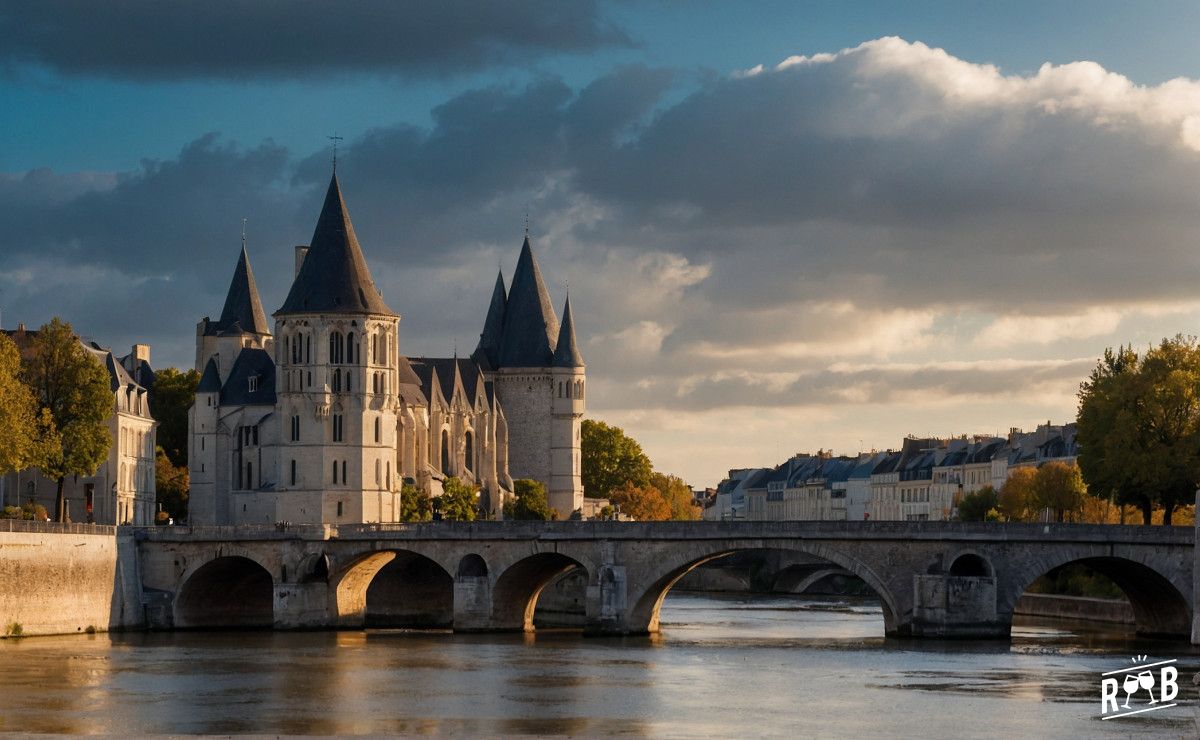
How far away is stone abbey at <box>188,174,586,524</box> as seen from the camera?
116 m

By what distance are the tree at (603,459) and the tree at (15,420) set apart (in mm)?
87658

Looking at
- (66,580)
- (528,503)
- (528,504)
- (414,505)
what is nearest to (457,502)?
(414,505)

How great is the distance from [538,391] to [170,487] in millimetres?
36600

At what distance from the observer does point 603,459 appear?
176 meters

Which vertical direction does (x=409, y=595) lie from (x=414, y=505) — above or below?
below

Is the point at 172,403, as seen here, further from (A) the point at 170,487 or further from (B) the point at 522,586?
(B) the point at 522,586

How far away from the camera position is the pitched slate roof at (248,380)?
123688mm

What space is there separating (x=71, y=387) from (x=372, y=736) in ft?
162

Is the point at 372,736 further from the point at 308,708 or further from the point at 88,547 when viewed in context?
the point at 88,547

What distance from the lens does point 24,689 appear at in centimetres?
5903

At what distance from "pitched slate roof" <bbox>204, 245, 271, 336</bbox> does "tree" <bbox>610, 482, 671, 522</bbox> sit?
42208 mm

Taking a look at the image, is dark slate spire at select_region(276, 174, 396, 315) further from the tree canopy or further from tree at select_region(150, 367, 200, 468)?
the tree canopy

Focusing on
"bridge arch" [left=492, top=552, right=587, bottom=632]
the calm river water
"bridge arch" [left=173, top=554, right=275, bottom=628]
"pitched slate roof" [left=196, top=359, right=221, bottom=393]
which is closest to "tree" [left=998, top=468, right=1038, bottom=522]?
the calm river water

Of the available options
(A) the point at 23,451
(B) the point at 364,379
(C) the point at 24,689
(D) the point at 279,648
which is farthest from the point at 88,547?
(B) the point at 364,379
